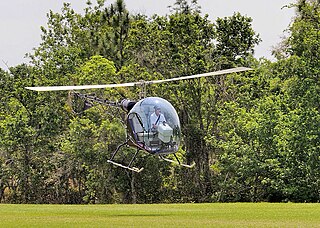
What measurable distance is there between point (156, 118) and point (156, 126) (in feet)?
0.90

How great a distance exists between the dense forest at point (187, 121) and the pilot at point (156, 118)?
18.0m

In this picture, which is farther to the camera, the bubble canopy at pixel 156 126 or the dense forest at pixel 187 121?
the dense forest at pixel 187 121

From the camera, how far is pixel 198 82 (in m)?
54.6

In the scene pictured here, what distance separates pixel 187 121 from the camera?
5506 centimetres

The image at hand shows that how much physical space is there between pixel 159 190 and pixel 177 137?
27122 mm

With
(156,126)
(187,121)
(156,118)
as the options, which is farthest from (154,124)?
(187,121)

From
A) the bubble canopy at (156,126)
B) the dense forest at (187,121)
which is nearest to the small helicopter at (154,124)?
the bubble canopy at (156,126)

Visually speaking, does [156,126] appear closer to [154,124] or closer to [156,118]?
[154,124]

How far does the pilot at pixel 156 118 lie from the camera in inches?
1063

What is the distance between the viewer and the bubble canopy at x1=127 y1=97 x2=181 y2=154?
88.5 ft

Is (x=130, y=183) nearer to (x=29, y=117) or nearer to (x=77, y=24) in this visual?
(x=29, y=117)

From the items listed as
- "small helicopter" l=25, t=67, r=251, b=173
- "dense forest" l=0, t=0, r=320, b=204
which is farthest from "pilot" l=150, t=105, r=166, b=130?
"dense forest" l=0, t=0, r=320, b=204

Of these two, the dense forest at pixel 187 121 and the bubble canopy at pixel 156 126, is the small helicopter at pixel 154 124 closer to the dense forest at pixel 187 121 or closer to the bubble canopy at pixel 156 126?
the bubble canopy at pixel 156 126

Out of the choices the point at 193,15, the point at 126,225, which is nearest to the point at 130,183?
the point at 193,15
